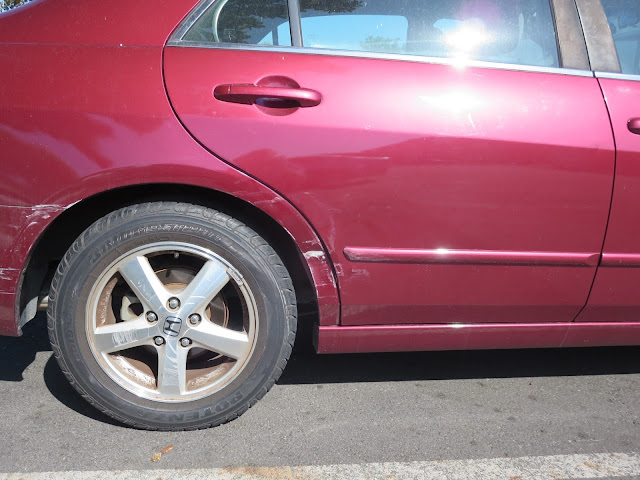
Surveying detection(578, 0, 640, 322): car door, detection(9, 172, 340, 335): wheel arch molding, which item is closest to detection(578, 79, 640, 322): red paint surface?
detection(578, 0, 640, 322): car door

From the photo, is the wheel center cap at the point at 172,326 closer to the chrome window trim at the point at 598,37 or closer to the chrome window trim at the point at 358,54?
the chrome window trim at the point at 358,54

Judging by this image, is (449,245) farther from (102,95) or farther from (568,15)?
(102,95)

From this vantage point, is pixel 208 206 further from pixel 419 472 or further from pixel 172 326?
pixel 419 472

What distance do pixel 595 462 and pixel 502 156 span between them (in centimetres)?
105

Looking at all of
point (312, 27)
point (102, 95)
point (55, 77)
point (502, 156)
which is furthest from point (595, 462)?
point (55, 77)

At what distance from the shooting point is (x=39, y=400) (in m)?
2.42

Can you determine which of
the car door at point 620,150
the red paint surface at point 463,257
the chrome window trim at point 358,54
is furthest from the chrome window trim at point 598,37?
the red paint surface at point 463,257

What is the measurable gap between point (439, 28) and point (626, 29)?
748 millimetres

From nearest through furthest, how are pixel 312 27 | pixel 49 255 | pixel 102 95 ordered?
1. pixel 102 95
2. pixel 312 27
3. pixel 49 255

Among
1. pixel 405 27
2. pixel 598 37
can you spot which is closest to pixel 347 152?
pixel 405 27

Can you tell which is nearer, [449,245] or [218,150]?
[218,150]

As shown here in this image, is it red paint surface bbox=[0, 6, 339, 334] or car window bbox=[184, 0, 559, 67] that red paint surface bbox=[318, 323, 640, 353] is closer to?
red paint surface bbox=[0, 6, 339, 334]

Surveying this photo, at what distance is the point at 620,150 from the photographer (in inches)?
83.1

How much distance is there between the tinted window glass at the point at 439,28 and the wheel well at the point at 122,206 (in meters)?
0.62
